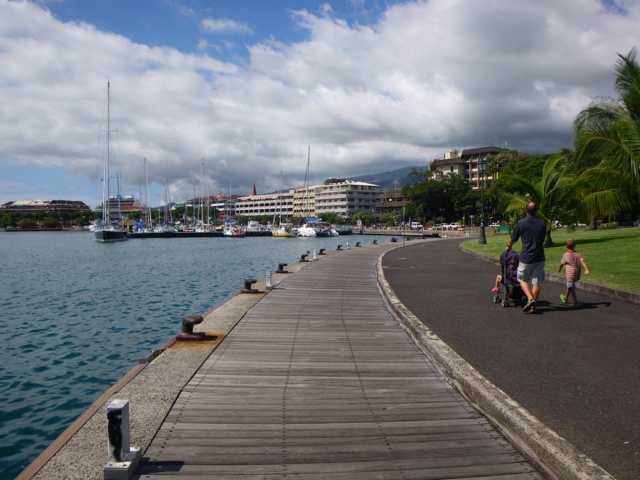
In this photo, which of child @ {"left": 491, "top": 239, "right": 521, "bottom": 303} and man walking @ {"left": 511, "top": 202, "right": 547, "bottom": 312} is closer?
man walking @ {"left": 511, "top": 202, "right": 547, "bottom": 312}

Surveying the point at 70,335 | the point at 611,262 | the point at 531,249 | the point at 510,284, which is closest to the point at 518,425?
the point at 531,249

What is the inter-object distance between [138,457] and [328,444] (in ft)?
5.26

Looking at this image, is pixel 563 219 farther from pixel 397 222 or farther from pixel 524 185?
pixel 397 222

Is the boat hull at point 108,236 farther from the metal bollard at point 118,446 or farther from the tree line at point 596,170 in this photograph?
the metal bollard at point 118,446

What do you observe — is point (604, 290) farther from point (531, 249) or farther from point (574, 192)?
point (574, 192)

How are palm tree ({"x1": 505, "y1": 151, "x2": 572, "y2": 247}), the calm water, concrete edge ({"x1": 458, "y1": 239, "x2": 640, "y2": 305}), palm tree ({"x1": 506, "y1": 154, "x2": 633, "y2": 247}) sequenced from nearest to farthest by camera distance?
the calm water
concrete edge ({"x1": 458, "y1": 239, "x2": 640, "y2": 305})
palm tree ({"x1": 506, "y1": 154, "x2": 633, "y2": 247})
palm tree ({"x1": 505, "y1": 151, "x2": 572, "y2": 247})

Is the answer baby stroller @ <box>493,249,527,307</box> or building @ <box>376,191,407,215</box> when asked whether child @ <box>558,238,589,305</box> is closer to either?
baby stroller @ <box>493,249,527,307</box>

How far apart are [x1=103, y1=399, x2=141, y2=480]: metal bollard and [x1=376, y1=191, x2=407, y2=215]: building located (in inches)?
6483

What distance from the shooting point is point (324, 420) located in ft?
17.6

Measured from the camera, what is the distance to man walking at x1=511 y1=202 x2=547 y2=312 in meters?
10.5

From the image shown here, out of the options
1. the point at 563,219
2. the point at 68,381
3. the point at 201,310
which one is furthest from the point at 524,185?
the point at 68,381

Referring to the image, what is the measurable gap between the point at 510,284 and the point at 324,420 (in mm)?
7907

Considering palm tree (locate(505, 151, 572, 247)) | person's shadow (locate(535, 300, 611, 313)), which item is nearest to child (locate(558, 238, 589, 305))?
person's shadow (locate(535, 300, 611, 313))

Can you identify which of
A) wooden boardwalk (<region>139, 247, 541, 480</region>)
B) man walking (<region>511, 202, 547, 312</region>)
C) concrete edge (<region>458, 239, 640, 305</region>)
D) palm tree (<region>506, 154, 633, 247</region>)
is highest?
palm tree (<region>506, 154, 633, 247</region>)
